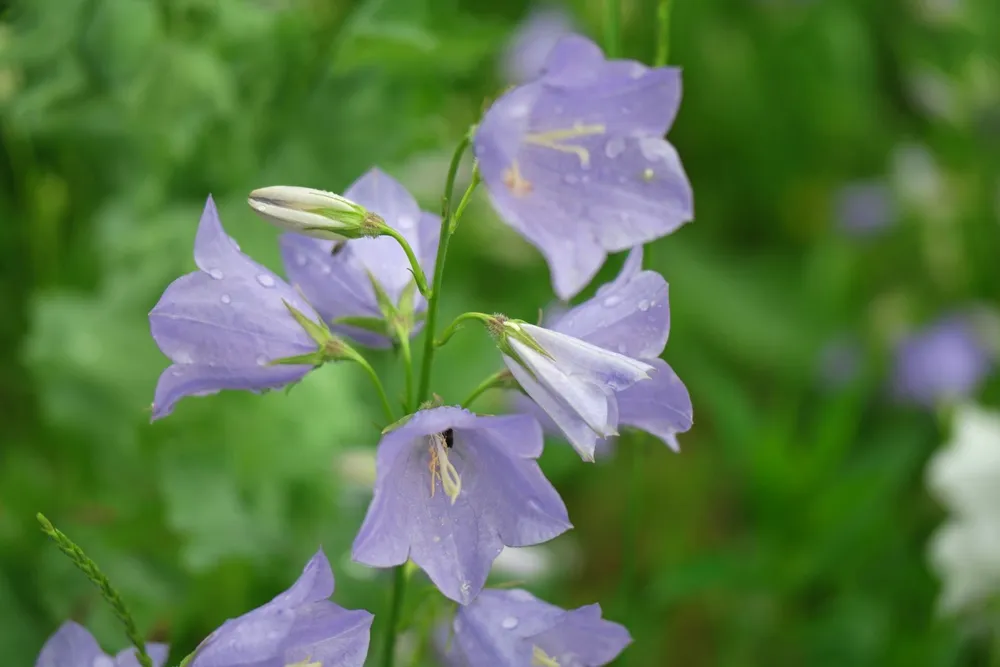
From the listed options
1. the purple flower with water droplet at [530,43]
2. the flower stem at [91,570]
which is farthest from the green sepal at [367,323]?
the purple flower with water droplet at [530,43]

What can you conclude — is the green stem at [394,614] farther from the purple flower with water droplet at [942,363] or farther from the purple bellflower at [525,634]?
the purple flower with water droplet at [942,363]

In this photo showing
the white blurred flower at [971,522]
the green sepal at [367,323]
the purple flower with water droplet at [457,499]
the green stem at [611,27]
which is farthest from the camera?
the white blurred flower at [971,522]

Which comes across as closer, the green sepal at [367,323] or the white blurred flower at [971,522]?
the green sepal at [367,323]

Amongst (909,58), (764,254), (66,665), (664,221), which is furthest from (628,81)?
(909,58)

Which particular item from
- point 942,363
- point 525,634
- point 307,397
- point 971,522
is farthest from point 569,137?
point 942,363

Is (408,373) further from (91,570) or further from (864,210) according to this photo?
(864,210)

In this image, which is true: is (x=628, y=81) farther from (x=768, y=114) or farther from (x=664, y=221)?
(x=768, y=114)

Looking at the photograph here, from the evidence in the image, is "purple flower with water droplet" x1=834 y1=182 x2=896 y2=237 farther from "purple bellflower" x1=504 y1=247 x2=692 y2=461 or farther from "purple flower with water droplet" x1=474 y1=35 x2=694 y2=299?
"purple bellflower" x1=504 y1=247 x2=692 y2=461

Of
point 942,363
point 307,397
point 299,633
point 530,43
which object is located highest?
point 299,633
